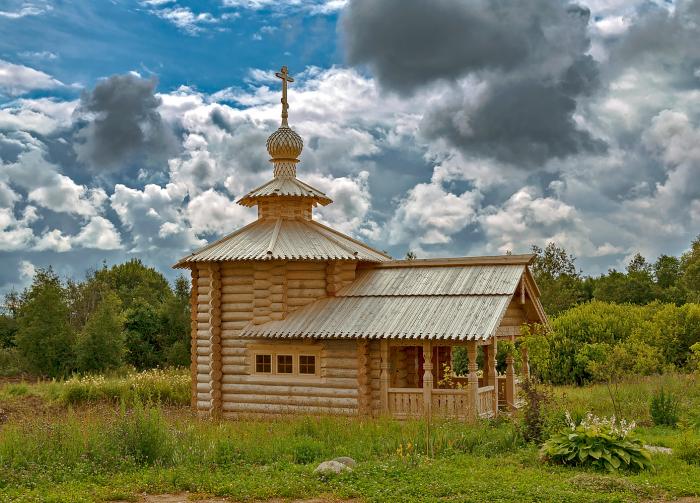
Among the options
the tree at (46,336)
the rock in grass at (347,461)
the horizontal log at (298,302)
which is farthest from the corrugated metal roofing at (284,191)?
the tree at (46,336)

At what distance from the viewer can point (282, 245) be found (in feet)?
70.2

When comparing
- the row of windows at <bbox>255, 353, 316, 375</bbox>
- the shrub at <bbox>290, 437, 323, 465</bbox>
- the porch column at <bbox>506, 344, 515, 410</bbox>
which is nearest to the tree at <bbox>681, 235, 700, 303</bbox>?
the porch column at <bbox>506, 344, 515, 410</bbox>

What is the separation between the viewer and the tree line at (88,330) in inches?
1344

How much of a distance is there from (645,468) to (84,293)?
135 feet

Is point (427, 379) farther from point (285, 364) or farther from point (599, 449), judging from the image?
point (599, 449)

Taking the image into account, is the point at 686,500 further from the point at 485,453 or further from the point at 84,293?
the point at 84,293

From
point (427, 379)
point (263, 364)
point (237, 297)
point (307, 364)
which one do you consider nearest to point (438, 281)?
point (427, 379)

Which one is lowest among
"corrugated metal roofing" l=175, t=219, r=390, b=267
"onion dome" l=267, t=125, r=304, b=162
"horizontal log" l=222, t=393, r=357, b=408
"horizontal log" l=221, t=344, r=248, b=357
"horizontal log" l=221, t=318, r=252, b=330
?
"horizontal log" l=222, t=393, r=357, b=408

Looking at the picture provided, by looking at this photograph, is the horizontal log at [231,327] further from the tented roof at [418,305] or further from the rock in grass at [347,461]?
the rock in grass at [347,461]

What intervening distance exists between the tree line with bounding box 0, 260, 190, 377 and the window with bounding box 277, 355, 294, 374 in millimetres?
14960

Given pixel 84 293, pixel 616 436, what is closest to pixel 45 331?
pixel 84 293

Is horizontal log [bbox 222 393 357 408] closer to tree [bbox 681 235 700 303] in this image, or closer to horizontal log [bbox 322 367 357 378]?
horizontal log [bbox 322 367 357 378]

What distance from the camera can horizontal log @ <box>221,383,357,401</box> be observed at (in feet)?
65.8

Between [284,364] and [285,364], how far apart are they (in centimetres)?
3
